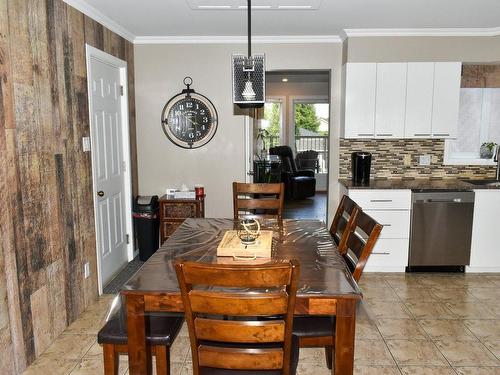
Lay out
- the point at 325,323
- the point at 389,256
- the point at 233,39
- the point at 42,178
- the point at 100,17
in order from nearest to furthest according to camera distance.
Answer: the point at 325,323, the point at 42,178, the point at 100,17, the point at 389,256, the point at 233,39

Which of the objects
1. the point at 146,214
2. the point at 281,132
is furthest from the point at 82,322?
the point at 281,132

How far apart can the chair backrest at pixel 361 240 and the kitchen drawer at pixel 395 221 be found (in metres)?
1.68

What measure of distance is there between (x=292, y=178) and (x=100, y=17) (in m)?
5.17

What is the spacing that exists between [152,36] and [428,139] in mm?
3165

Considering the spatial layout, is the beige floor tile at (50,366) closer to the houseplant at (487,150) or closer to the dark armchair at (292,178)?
the houseplant at (487,150)

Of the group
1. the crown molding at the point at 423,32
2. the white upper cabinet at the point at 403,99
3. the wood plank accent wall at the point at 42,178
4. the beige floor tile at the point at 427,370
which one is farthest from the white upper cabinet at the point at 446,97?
the wood plank accent wall at the point at 42,178

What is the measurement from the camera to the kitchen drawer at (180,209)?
4.48 m

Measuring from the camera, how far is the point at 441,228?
13.7 ft

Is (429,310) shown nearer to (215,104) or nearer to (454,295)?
(454,295)

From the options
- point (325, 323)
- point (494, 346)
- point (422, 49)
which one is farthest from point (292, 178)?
point (325, 323)

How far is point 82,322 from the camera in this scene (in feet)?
10.6

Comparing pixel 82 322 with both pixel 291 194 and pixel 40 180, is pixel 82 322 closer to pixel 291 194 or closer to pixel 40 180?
pixel 40 180

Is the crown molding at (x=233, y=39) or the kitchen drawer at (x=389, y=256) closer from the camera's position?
the kitchen drawer at (x=389, y=256)

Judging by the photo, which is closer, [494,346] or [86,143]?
[494,346]
